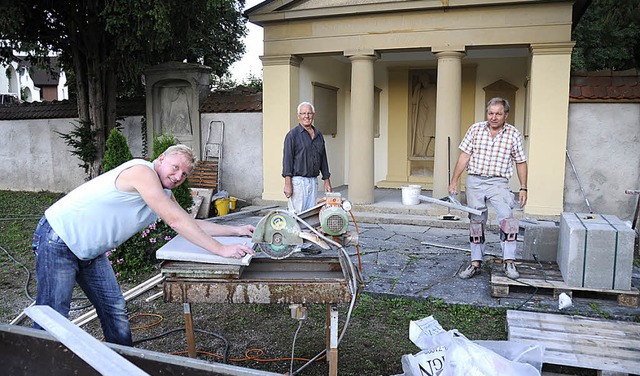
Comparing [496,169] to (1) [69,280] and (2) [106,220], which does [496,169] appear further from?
(1) [69,280]

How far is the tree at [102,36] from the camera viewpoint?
8.25m

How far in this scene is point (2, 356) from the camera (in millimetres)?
2566

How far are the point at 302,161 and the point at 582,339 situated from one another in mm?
3289

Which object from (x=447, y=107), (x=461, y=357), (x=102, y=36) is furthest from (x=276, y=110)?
(x=461, y=357)

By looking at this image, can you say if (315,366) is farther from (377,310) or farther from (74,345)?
(74,345)

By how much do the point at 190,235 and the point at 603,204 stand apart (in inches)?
295

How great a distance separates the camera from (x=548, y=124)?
8.09 m

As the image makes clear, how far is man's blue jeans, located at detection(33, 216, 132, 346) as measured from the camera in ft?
9.04

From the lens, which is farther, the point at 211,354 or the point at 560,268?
the point at 560,268

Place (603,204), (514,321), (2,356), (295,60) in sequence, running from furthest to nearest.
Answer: (295,60) < (603,204) < (514,321) < (2,356)

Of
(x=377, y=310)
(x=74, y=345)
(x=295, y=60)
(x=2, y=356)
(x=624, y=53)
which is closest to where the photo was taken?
(x=74, y=345)

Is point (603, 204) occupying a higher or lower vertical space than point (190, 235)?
lower

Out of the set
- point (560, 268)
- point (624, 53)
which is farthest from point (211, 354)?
point (624, 53)

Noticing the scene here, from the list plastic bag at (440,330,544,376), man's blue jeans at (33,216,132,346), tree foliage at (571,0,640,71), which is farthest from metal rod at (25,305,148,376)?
tree foliage at (571,0,640,71)
